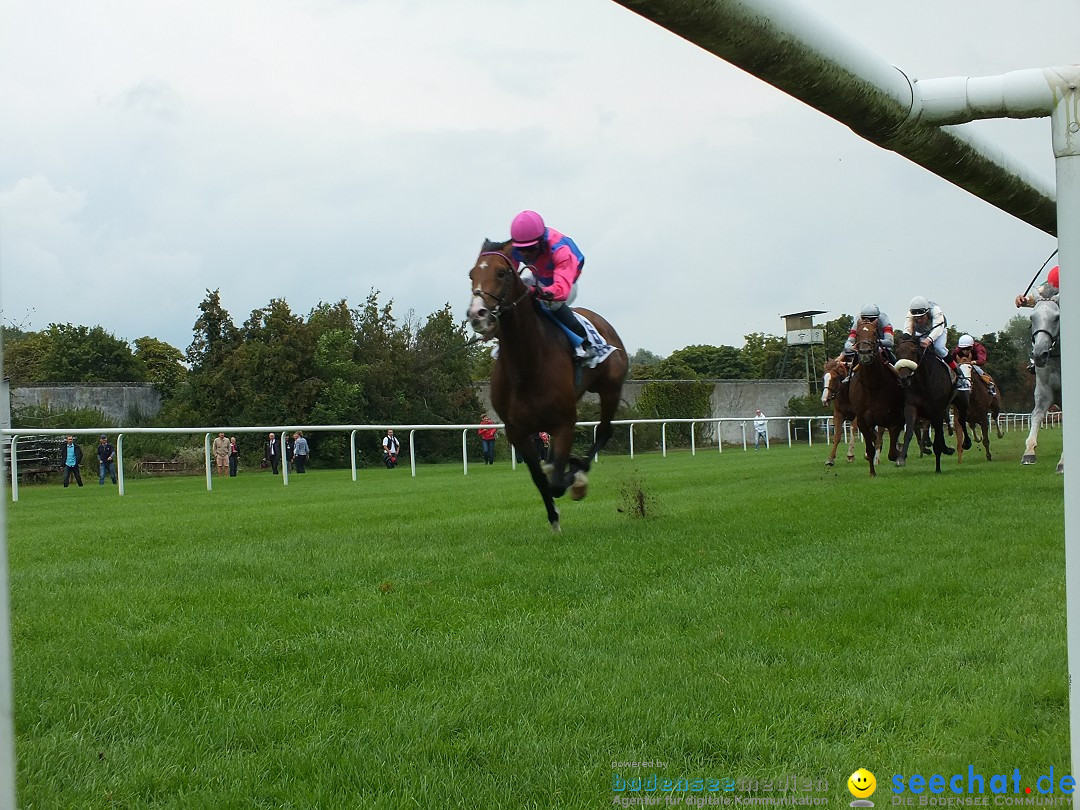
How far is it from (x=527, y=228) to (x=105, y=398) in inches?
1446

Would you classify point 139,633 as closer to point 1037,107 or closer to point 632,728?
point 632,728

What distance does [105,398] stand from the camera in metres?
39.9

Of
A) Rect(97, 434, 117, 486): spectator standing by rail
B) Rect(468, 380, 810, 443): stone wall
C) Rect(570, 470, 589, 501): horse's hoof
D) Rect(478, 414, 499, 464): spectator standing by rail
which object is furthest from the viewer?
Rect(468, 380, 810, 443): stone wall

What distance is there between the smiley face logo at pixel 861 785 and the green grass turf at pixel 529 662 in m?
0.08

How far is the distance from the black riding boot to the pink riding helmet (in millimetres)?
626

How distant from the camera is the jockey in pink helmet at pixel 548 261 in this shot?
7.34 meters

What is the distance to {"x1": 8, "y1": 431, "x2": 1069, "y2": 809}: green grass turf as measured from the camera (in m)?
2.68

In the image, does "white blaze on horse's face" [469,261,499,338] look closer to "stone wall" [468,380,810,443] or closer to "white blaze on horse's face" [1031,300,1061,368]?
"white blaze on horse's face" [1031,300,1061,368]

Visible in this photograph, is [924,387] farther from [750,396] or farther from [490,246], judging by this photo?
[750,396]

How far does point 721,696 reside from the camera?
330cm

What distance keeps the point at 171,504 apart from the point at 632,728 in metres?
12.6

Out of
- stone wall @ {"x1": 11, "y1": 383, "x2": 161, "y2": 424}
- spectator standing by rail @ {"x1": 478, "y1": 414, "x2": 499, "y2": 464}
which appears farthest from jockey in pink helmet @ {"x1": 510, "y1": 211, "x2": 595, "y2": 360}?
stone wall @ {"x1": 11, "y1": 383, "x2": 161, "y2": 424}

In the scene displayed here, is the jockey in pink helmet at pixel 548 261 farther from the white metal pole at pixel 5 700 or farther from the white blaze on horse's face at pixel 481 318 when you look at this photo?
the white metal pole at pixel 5 700

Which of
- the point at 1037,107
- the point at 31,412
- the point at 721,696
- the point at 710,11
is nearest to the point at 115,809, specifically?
the point at 721,696
